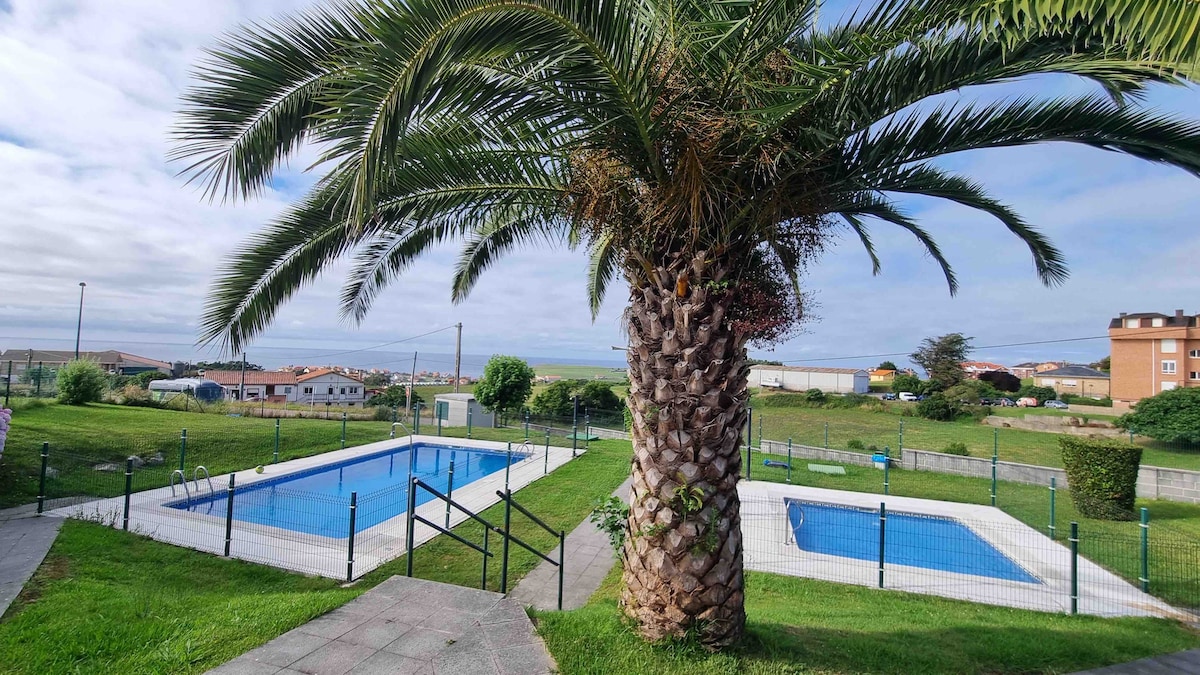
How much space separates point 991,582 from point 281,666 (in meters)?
8.81

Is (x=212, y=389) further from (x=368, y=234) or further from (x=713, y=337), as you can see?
(x=713, y=337)

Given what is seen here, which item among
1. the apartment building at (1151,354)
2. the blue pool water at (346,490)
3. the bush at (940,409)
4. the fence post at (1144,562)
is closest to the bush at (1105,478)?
the fence post at (1144,562)

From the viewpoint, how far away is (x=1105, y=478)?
34.7 feet

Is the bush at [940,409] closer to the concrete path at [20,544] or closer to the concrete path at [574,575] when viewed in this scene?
the concrete path at [574,575]

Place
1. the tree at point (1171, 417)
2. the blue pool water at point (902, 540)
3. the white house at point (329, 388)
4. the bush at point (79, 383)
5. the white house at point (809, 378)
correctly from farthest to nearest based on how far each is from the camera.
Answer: the white house at point (329, 388) → the white house at point (809, 378) → the bush at point (79, 383) → the tree at point (1171, 417) → the blue pool water at point (902, 540)

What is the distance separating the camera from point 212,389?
→ 2761 cm

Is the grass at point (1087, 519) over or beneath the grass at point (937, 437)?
beneath

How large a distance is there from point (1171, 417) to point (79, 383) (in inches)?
1391

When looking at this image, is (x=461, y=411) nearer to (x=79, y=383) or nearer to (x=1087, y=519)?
(x=79, y=383)

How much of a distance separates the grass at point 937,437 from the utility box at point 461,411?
11.0m

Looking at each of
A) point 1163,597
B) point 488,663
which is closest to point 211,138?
point 488,663

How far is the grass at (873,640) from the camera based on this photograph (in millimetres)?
3229

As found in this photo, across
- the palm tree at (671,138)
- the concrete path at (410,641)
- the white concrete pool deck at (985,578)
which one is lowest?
the white concrete pool deck at (985,578)

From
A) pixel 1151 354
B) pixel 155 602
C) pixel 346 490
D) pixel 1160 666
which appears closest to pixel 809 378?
pixel 1151 354
